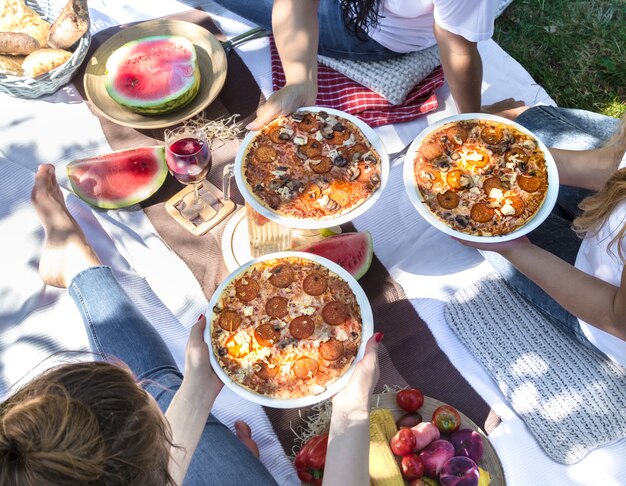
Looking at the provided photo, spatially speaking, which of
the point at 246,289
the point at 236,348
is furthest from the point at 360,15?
the point at 236,348

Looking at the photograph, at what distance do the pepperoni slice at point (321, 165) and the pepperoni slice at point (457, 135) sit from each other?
0.51 meters

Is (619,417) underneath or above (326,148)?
underneath

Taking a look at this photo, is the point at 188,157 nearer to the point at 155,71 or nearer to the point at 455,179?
the point at 155,71

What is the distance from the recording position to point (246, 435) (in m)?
2.33

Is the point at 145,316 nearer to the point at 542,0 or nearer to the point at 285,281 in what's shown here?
the point at 285,281

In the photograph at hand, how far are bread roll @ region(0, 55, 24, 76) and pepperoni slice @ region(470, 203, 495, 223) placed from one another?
226cm

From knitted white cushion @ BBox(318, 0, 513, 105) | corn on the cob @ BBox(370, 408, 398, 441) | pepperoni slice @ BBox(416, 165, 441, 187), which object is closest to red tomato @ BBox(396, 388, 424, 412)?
corn on the cob @ BBox(370, 408, 398, 441)

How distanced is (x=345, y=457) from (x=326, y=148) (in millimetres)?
1252

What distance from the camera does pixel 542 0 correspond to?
13.8 feet

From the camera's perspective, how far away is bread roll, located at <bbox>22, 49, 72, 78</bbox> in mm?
2973

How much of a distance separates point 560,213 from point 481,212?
2.24 feet

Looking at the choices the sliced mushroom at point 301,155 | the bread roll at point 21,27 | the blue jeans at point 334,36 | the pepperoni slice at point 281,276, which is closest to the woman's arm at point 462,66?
the blue jeans at point 334,36

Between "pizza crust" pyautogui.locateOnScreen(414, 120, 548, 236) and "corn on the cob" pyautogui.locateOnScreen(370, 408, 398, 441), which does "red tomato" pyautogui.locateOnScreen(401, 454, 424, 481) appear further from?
"pizza crust" pyautogui.locateOnScreen(414, 120, 548, 236)

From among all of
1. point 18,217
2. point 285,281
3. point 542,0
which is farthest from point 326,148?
point 542,0
